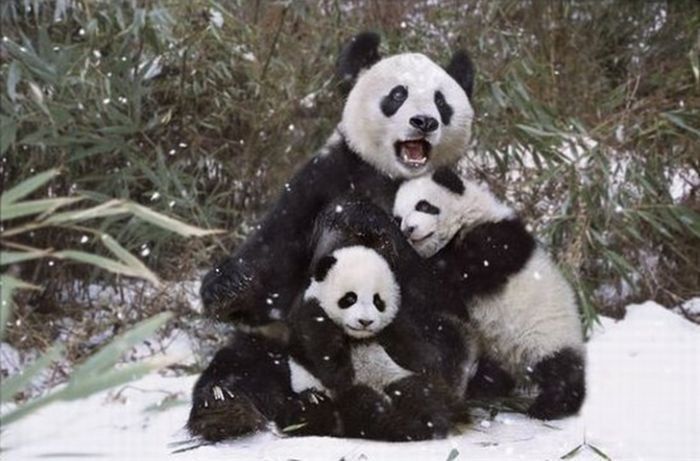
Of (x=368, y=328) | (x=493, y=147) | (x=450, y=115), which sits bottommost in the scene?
(x=368, y=328)

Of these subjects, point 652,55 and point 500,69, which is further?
point 652,55

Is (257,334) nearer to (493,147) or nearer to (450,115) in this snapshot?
(450,115)

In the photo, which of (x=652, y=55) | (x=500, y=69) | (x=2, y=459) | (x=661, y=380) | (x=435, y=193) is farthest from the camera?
(x=652, y=55)

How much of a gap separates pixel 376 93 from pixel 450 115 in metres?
0.17

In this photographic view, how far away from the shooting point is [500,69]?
16.1ft

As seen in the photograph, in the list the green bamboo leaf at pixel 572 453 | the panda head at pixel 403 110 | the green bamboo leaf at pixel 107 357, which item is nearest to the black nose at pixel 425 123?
the panda head at pixel 403 110

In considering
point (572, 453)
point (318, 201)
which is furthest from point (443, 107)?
point (572, 453)

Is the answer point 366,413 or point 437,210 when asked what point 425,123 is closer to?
point 437,210

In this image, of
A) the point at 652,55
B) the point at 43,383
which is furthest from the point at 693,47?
the point at 43,383

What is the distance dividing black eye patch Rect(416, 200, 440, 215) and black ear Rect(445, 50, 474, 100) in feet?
1.37

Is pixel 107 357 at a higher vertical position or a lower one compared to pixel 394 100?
lower

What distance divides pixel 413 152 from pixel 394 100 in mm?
148

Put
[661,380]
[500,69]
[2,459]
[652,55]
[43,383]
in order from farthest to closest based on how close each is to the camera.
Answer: [652,55], [500,69], [43,383], [661,380], [2,459]

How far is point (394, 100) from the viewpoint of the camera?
2.76 m
